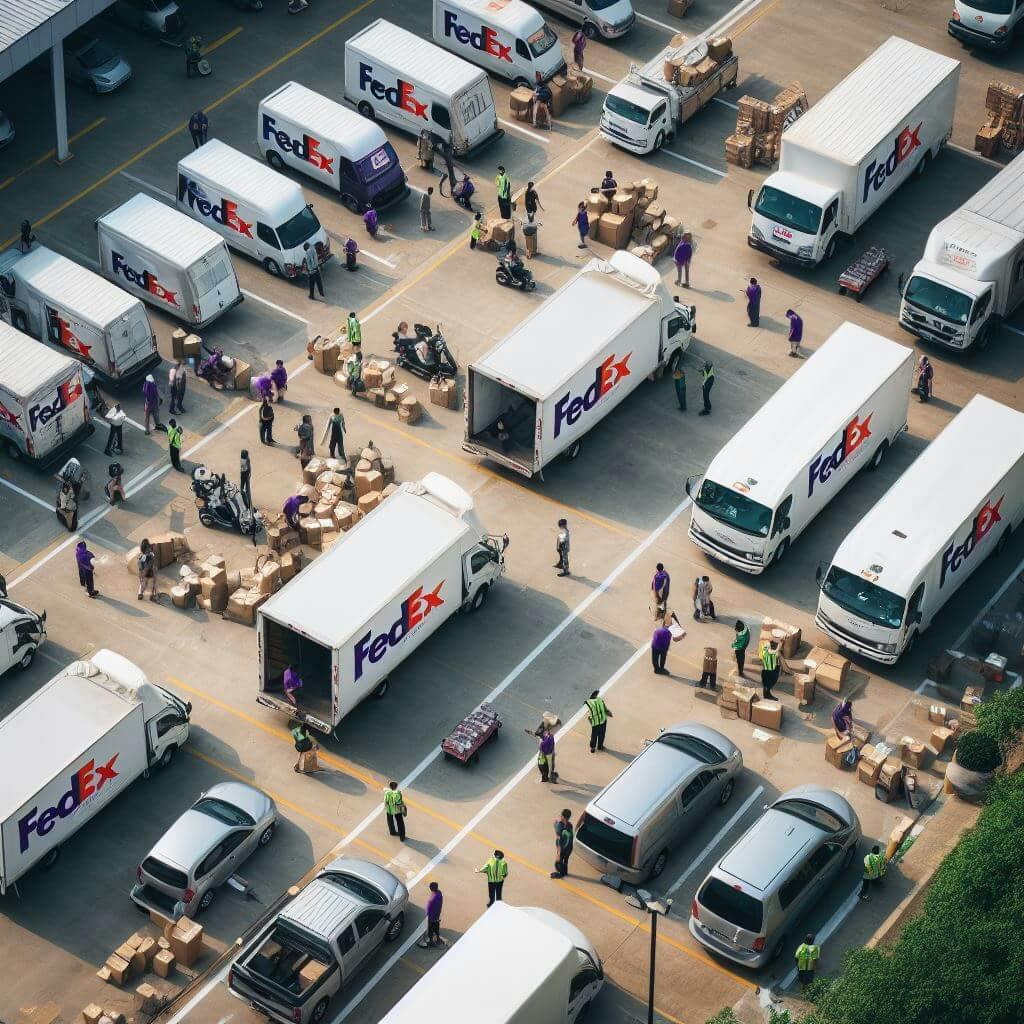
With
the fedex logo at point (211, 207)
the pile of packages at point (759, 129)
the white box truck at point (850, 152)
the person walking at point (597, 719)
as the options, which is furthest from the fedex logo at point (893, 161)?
the person walking at point (597, 719)

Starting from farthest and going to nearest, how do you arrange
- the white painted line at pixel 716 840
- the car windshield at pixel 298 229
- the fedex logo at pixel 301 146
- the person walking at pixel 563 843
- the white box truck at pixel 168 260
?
the fedex logo at pixel 301 146, the car windshield at pixel 298 229, the white box truck at pixel 168 260, the white painted line at pixel 716 840, the person walking at pixel 563 843

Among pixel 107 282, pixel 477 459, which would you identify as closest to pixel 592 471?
pixel 477 459

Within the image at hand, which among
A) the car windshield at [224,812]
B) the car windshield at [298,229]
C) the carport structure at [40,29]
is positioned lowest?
the car windshield at [224,812]

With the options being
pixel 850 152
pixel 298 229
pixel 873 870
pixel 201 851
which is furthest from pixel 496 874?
pixel 850 152

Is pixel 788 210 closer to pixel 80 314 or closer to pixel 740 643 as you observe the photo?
pixel 740 643

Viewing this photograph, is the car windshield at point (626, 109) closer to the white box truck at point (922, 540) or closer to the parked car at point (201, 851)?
the white box truck at point (922, 540)

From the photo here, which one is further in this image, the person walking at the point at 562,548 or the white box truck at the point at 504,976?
the person walking at the point at 562,548

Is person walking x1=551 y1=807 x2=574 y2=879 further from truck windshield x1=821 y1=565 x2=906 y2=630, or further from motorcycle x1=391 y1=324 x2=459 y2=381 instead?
motorcycle x1=391 y1=324 x2=459 y2=381
